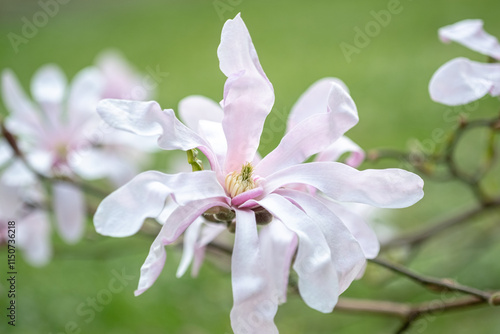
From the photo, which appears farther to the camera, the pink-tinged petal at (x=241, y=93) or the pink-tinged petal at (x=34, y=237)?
the pink-tinged petal at (x=34, y=237)

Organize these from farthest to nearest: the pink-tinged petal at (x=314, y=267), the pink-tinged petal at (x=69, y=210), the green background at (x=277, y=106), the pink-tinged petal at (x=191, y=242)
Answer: the green background at (x=277, y=106), the pink-tinged petal at (x=69, y=210), the pink-tinged petal at (x=191, y=242), the pink-tinged petal at (x=314, y=267)

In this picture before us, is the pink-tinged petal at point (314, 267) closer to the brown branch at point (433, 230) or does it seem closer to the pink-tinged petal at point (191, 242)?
the pink-tinged petal at point (191, 242)

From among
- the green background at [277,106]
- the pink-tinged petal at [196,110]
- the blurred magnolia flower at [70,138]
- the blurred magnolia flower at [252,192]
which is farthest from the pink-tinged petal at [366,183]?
the blurred magnolia flower at [70,138]

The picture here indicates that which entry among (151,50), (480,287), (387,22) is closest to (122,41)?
(151,50)

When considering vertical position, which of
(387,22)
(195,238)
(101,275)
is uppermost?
(195,238)

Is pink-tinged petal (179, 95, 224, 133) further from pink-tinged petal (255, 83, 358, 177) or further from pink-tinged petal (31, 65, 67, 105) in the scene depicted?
pink-tinged petal (31, 65, 67, 105)

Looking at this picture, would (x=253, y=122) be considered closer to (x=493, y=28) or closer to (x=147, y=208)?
(x=147, y=208)

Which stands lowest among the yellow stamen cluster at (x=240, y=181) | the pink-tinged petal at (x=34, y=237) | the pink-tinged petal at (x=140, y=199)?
the pink-tinged petal at (x=34, y=237)
